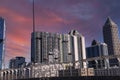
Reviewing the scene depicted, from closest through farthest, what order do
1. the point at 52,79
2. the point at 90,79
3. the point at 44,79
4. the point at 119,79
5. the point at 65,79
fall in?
the point at 119,79 < the point at 90,79 < the point at 65,79 < the point at 52,79 < the point at 44,79

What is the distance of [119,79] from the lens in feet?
195

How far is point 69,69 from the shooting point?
198375mm

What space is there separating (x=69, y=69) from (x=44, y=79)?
330 feet

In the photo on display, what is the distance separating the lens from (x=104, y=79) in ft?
210

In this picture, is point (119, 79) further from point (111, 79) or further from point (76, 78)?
point (76, 78)

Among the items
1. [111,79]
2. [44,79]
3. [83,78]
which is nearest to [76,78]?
[83,78]

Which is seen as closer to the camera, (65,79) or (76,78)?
(76,78)

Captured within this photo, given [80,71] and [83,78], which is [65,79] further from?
[80,71]

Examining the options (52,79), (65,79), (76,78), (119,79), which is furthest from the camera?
(52,79)

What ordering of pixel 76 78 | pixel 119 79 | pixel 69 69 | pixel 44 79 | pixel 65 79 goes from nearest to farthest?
pixel 119 79
pixel 76 78
pixel 65 79
pixel 44 79
pixel 69 69

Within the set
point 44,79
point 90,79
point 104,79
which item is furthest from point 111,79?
point 44,79

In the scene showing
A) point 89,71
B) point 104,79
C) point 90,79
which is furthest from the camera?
point 89,71

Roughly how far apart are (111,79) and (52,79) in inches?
1442

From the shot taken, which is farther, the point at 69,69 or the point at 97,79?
the point at 69,69
